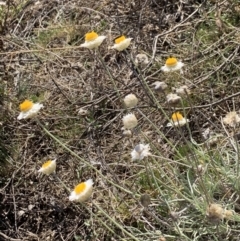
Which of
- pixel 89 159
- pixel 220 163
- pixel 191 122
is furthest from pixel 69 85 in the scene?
pixel 220 163

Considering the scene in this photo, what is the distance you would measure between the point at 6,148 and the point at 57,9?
93 centimetres

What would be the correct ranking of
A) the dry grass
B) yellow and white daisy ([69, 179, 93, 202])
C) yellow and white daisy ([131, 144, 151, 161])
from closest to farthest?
yellow and white daisy ([69, 179, 93, 202]), yellow and white daisy ([131, 144, 151, 161]), the dry grass

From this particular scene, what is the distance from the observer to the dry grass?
1.78 meters

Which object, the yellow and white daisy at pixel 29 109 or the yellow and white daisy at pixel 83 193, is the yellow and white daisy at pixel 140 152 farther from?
the yellow and white daisy at pixel 29 109

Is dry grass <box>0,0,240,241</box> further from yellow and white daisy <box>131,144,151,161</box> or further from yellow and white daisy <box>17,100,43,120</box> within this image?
yellow and white daisy <box>17,100,43,120</box>

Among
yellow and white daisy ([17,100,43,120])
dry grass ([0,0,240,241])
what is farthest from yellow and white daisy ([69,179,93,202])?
yellow and white daisy ([17,100,43,120])

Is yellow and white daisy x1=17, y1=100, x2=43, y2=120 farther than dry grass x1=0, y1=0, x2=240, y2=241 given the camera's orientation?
No

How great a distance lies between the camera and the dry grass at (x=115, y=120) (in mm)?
1778

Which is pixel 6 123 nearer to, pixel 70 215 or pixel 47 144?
pixel 47 144

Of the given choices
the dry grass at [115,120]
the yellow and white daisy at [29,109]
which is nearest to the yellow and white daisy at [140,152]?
the dry grass at [115,120]

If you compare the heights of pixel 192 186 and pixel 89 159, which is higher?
pixel 192 186

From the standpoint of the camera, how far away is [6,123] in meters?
2.50

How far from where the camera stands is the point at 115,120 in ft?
7.67

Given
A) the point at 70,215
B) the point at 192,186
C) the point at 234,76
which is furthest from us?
the point at 234,76
